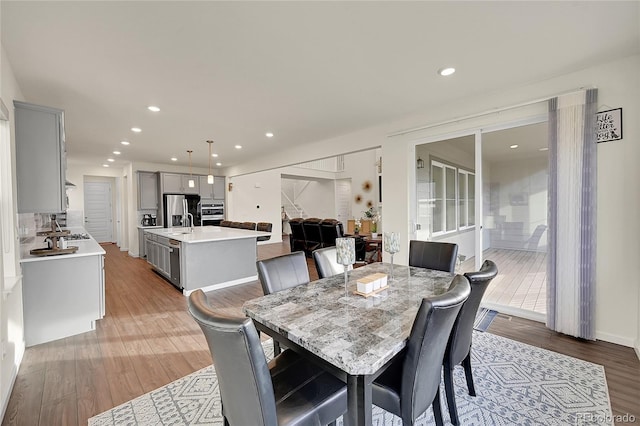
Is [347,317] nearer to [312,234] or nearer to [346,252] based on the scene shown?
[346,252]

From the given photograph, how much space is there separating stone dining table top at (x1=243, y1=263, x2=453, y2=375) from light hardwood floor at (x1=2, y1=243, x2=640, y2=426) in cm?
135

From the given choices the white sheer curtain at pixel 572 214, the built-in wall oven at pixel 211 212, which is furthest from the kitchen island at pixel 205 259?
the white sheer curtain at pixel 572 214

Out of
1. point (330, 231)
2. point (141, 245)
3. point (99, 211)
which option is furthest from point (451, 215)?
point (99, 211)

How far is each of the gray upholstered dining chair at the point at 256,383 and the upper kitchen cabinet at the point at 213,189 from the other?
7203 mm

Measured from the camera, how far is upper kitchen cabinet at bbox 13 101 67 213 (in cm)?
240

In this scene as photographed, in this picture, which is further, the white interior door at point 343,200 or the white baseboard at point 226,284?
the white interior door at point 343,200

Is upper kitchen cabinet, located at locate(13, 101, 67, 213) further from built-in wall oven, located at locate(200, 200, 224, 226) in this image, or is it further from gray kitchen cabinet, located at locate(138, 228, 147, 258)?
built-in wall oven, located at locate(200, 200, 224, 226)

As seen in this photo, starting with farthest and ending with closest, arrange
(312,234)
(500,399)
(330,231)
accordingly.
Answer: (312,234), (330,231), (500,399)

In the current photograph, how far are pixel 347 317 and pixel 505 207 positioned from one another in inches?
118

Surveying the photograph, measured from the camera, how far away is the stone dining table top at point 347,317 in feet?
3.42

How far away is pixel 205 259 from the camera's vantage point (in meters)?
4.25

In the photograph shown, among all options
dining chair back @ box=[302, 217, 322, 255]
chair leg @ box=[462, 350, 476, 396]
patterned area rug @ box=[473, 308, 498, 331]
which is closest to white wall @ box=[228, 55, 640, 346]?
patterned area rug @ box=[473, 308, 498, 331]

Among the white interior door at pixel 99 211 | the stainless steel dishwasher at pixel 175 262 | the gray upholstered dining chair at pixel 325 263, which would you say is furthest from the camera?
the white interior door at pixel 99 211

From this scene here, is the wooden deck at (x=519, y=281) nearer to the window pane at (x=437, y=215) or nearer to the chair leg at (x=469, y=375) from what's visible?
the window pane at (x=437, y=215)
